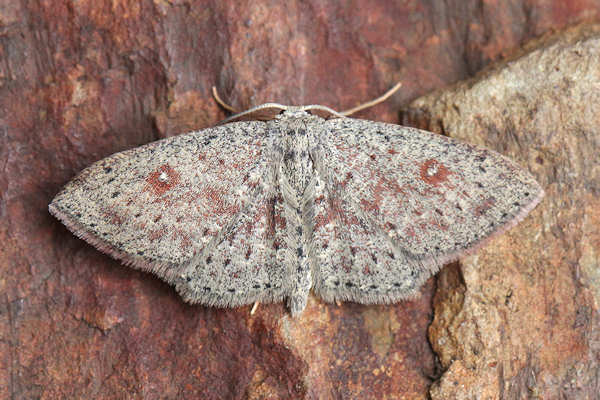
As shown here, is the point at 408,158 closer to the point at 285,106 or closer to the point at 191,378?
the point at 285,106

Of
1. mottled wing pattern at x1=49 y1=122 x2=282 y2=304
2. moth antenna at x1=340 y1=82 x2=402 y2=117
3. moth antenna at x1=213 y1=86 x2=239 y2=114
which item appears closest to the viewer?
mottled wing pattern at x1=49 y1=122 x2=282 y2=304

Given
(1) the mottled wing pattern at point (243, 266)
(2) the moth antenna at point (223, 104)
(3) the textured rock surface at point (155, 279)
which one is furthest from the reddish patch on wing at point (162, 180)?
(2) the moth antenna at point (223, 104)

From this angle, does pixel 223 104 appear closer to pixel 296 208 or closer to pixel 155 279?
pixel 296 208

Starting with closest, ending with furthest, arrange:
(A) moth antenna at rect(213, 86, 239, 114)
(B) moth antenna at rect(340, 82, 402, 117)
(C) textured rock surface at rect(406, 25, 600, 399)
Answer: (C) textured rock surface at rect(406, 25, 600, 399), (A) moth antenna at rect(213, 86, 239, 114), (B) moth antenna at rect(340, 82, 402, 117)

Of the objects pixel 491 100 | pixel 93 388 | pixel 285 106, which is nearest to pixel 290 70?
pixel 285 106

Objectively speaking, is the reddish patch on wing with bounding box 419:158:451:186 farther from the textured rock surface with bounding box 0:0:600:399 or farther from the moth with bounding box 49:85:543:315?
the textured rock surface with bounding box 0:0:600:399

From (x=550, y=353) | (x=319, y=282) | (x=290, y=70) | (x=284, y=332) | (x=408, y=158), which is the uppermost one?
(x=290, y=70)

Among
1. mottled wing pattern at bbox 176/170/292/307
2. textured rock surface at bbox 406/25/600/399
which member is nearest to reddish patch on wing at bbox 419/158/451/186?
textured rock surface at bbox 406/25/600/399

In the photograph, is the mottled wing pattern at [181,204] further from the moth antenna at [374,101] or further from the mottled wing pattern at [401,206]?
the moth antenna at [374,101]
